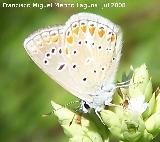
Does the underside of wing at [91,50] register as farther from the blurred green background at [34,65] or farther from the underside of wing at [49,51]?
the blurred green background at [34,65]

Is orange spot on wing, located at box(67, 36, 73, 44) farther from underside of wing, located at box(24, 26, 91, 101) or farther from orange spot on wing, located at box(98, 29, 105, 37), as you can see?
orange spot on wing, located at box(98, 29, 105, 37)

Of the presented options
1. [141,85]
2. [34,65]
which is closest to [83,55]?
[141,85]

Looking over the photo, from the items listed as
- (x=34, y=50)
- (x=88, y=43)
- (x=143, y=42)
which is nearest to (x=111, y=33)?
(x=88, y=43)

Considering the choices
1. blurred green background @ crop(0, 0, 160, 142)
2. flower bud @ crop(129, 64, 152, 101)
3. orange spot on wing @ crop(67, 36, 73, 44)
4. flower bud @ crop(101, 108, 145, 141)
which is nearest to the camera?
flower bud @ crop(101, 108, 145, 141)

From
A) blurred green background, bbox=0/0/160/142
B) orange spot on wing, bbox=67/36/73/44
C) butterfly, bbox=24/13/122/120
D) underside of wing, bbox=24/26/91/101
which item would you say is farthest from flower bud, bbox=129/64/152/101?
blurred green background, bbox=0/0/160/142

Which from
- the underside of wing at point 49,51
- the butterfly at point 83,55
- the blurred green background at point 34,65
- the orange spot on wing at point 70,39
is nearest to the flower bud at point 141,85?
the butterfly at point 83,55
